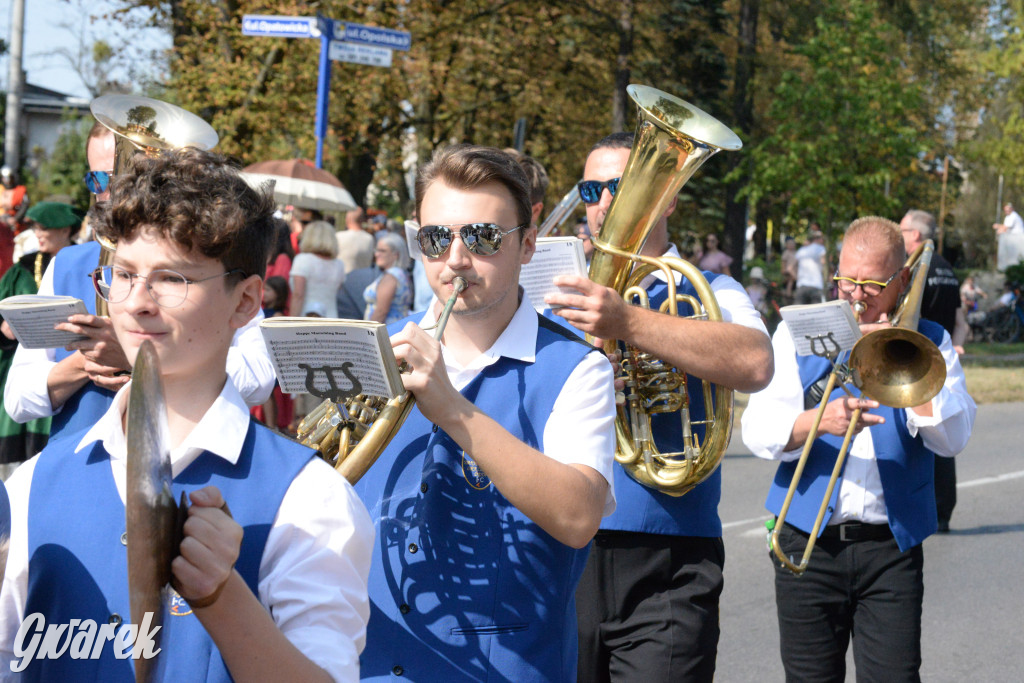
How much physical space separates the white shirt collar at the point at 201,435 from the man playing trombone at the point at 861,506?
221 centimetres

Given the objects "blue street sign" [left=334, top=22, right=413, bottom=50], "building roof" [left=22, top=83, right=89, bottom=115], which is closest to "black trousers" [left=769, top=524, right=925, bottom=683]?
"blue street sign" [left=334, top=22, right=413, bottom=50]

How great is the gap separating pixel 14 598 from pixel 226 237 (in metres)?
0.59

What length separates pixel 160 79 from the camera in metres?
14.5

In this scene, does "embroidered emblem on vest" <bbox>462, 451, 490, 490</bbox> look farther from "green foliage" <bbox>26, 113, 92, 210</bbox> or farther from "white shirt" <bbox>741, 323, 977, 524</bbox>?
"green foliage" <bbox>26, 113, 92, 210</bbox>

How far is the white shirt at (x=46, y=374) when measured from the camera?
3.04m

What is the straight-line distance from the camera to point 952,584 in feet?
19.6

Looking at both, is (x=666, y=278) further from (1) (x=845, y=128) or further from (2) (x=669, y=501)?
(1) (x=845, y=128)

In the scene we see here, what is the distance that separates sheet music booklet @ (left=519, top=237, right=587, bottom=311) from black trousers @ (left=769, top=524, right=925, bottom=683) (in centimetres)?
134

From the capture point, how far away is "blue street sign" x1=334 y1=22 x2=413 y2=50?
877 cm

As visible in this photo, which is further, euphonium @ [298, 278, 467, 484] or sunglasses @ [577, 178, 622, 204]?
sunglasses @ [577, 178, 622, 204]

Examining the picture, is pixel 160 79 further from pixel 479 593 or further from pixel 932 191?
pixel 932 191

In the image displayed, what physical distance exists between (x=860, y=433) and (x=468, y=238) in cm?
190

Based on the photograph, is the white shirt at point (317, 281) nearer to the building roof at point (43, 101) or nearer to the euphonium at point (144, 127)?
the euphonium at point (144, 127)

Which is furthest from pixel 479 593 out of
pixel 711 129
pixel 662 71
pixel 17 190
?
pixel 662 71
